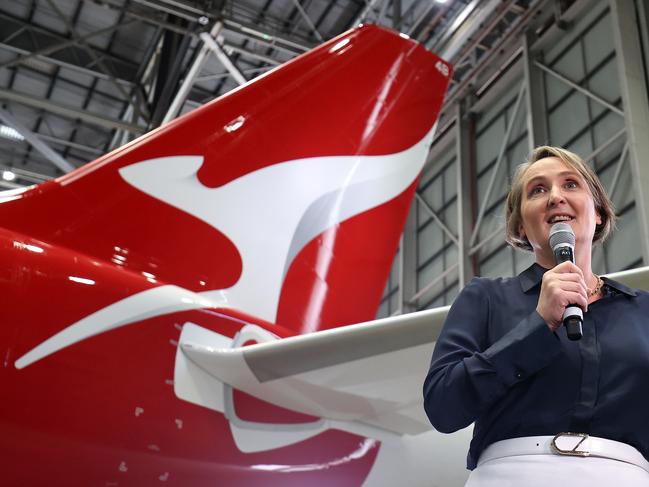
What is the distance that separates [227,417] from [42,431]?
0.73 m

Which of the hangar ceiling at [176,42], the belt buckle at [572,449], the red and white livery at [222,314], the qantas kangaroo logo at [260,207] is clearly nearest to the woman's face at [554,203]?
the belt buckle at [572,449]

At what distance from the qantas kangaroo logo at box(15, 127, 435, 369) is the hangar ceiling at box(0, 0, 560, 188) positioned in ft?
29.2

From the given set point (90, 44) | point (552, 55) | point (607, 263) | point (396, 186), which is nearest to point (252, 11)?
point (90, 44)

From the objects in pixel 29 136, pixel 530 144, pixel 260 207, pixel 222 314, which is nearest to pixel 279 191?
pixel 260 207

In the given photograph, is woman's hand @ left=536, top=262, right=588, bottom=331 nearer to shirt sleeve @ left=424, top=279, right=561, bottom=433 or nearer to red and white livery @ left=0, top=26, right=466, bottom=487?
shirt sleeve @ left=424, top=279, right=561, bottom=433

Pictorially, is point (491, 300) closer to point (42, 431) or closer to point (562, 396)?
point (562, 396)

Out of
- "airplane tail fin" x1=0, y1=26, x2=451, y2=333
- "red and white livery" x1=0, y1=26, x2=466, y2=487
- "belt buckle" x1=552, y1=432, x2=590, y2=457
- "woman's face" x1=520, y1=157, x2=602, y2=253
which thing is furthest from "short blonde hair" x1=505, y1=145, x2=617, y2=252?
"airplane tail fin" x1=0, y1=26, x2=451, y2=333

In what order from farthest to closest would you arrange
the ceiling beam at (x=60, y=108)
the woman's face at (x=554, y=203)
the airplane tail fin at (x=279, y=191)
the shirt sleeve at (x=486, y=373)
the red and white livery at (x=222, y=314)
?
the ceiling beam at (x=60, y=108), the airplane tail fin at (x=279, y=191), the red and white livery at (x=222, y=314), the woman's face at (x=554, y=203), the shirt sleeve at (x=486, y=373)

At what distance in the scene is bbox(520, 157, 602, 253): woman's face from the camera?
4.84 ft

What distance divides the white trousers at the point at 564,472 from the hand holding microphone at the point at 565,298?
22cm

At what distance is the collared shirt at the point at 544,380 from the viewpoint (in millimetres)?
1273

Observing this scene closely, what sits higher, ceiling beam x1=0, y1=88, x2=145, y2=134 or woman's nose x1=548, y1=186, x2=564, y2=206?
woman's nose x1=548, y1=186, x2=564, y2=206

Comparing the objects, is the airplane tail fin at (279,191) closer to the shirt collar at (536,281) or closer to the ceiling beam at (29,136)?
the shirt collar at (536,281)

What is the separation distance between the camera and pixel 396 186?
471cm
